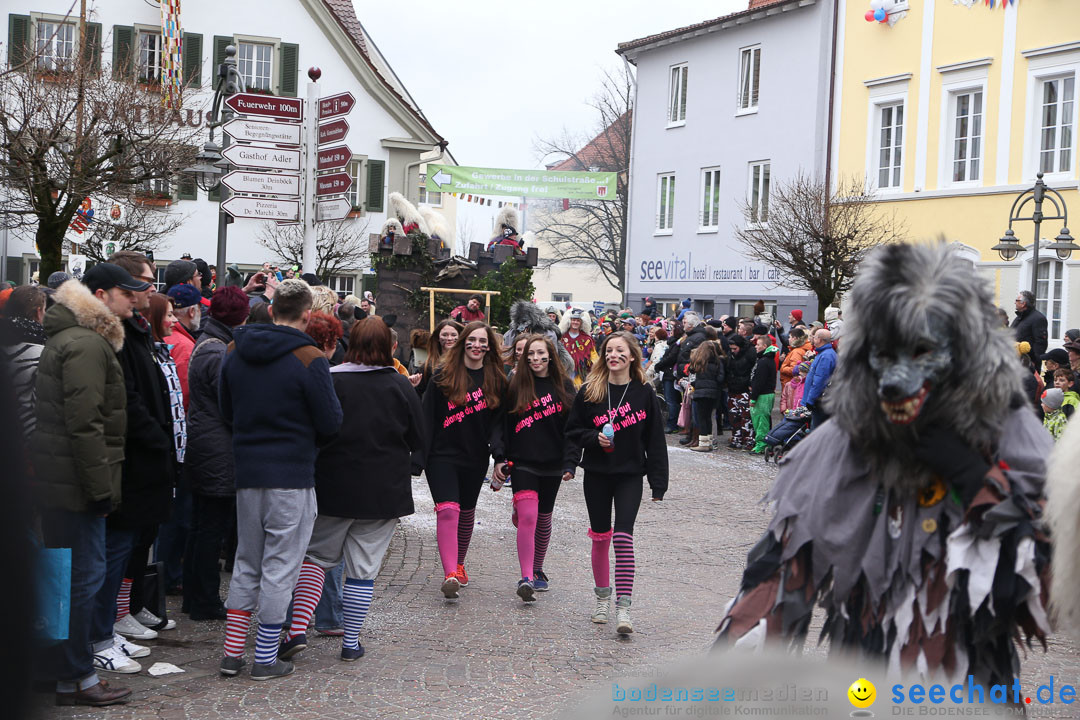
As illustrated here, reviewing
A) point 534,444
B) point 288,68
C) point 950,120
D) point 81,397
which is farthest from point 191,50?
point 81,397

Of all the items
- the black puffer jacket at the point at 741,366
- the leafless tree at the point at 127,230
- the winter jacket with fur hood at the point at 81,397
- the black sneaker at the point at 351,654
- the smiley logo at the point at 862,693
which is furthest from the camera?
the leafless tree at the point at 127,230

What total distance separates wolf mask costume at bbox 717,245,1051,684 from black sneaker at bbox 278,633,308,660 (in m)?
3.60


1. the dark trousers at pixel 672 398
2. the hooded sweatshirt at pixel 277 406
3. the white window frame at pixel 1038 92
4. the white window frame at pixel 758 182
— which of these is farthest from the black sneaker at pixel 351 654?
the white window frame at pixel 758 182

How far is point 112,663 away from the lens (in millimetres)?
5957

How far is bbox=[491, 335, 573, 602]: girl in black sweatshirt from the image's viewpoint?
7965mm

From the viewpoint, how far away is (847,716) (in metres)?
1.32

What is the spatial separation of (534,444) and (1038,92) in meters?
18.3

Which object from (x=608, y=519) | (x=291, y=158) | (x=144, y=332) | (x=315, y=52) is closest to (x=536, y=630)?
(x=608, y=519)

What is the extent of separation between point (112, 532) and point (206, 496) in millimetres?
1166

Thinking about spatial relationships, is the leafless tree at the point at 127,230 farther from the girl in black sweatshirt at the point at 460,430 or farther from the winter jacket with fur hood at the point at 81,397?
the winter jacket with fur hood at the point at 81,397

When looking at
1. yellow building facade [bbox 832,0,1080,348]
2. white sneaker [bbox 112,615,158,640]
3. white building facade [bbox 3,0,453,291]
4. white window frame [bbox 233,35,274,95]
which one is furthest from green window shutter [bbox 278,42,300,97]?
white sneaker [bbox 112,615,158,640]

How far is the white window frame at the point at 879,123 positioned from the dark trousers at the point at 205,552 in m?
21.0

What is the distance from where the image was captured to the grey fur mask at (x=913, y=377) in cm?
330

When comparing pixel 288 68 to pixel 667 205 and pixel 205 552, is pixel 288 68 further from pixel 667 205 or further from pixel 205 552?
pixel 205 552
